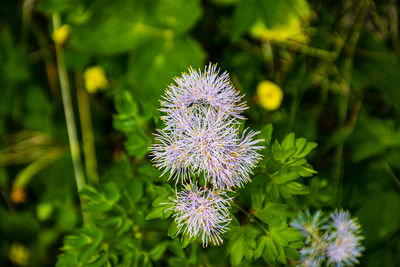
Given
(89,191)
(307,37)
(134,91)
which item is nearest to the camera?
(89,191)

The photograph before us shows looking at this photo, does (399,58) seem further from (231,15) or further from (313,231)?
(313,231)

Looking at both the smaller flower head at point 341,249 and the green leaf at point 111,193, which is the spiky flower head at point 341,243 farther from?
the green leaf at point 111,193

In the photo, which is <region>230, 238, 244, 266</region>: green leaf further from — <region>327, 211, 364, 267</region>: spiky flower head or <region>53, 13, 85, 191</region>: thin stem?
<region>53, 13, 85, 191</region>: thin stem

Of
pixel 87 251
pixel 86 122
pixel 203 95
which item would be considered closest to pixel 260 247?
pixel 203 95

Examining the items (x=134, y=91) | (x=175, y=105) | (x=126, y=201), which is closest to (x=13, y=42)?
(x=134, y=91)

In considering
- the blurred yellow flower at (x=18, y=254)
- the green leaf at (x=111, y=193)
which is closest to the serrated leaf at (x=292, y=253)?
the green leaf at (x=111, y=193)

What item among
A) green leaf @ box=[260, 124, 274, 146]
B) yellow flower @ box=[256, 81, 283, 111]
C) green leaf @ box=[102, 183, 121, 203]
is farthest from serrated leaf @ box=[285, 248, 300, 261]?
yellow flower @ box=[256, 81, 283, 111]
